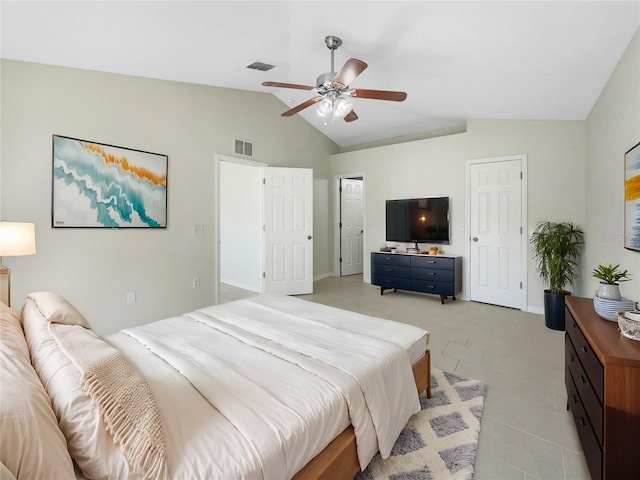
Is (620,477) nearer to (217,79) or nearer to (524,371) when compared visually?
(524,371)

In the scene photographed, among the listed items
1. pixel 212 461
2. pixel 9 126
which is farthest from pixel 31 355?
pixel 9 126

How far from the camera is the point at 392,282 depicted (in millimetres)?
5062

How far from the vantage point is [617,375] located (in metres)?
1.18

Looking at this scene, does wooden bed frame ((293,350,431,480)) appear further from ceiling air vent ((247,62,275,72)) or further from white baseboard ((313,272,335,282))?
white baseboard ((313,272,335,282))

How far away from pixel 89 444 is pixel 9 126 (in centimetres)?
309

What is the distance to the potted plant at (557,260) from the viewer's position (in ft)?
11.4

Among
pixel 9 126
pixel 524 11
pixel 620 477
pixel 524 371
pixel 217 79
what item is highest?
pixel 217 79

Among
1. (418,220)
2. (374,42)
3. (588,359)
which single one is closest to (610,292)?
(588,359)

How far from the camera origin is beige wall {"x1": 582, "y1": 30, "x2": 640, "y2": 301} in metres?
2.12

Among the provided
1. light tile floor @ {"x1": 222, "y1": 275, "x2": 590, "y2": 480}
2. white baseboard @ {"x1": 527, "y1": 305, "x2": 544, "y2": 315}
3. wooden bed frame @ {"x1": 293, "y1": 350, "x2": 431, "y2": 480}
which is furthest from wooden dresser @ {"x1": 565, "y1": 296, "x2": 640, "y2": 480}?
white baseboard @ {"x1": 527, "y1": 305, "x2": 544, "y2": 315}

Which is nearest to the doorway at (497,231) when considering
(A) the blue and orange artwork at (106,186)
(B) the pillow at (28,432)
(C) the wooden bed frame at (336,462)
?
(C) the wooden bed frame at (336,462)

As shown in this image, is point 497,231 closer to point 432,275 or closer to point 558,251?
point 558,251

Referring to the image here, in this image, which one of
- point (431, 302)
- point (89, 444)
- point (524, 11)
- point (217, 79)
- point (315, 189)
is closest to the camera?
point (89, 444)

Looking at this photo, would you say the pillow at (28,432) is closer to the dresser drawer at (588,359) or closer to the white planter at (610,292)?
the dresser drawer at (588,359)
